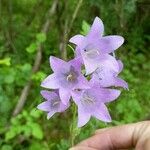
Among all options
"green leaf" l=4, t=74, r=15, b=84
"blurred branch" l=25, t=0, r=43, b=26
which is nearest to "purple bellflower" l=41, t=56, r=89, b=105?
"green leaf" l=4, t=74, r=15, b=84

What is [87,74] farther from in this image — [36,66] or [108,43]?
[36,66]

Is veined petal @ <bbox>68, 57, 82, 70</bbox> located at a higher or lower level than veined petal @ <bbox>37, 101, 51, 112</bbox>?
higher

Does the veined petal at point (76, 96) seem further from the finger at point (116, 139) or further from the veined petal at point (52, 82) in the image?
the finger at point (116, 139)

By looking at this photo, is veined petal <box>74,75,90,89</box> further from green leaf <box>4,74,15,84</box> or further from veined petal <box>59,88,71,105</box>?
green leaf <box>4,74,15,84</box>

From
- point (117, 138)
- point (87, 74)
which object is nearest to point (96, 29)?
point (87, 74)

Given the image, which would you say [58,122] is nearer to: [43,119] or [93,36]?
[43,119]

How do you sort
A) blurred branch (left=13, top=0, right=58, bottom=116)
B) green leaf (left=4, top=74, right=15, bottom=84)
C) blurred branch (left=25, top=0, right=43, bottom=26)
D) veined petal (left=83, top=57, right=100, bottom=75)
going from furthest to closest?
blurred branch (left=25, top=0, right=43, bottom=26) → blurred branch (left=13, top=0, right=58, bottom=116) → green leaf (left=4, top=74, right=15, bottom=84) → veined petal (left=83, top=57, right=100, bottom=75)

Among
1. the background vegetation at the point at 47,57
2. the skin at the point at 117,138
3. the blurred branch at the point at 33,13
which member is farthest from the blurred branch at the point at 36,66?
the skin at the point at 117,138
